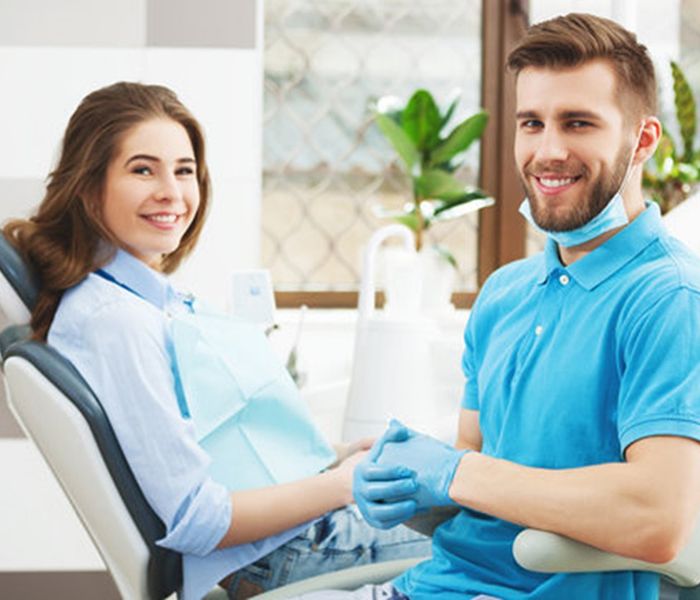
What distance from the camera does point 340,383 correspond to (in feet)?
9.44

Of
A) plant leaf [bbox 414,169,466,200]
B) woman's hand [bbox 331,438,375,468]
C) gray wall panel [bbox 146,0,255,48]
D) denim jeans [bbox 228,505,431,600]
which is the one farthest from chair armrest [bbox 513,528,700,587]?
plant leaf [bbox 414,169,466,200]

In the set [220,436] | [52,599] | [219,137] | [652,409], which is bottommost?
[52,599]

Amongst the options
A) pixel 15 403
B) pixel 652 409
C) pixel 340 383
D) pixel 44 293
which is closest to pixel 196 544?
pixel 15 403

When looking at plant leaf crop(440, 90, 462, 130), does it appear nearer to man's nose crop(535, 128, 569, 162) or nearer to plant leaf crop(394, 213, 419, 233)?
plant leaf crop(394, 213, 419, 233)

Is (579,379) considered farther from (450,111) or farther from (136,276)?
(450,111)

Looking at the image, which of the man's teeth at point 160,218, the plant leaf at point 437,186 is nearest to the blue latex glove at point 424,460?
the man's teeth at point 160,218

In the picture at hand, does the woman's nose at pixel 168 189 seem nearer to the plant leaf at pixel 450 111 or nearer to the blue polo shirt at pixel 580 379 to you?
the blue polo shirt at pixel 580 379

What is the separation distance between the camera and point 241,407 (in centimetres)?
162

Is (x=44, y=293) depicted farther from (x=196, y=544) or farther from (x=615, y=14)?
(x=615, y=14)

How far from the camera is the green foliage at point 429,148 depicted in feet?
9.71

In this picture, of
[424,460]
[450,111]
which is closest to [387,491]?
[424,460]

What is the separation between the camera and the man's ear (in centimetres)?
127

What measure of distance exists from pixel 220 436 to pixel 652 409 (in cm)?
73

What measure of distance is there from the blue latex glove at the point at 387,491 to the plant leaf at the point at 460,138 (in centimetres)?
176
